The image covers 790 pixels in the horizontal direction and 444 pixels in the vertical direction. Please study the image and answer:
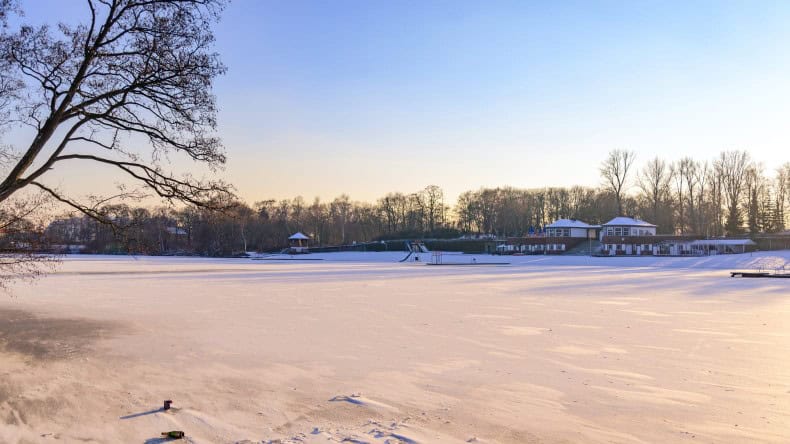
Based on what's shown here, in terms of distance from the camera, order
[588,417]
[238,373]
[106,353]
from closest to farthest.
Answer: [588,417] < [238,373] < [106,353]

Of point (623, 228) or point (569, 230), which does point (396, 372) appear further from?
point (569, 230)

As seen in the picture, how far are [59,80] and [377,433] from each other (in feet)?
27.9

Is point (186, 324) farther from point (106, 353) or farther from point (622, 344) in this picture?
point (622, 344)

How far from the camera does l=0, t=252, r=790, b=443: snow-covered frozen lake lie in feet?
24.0

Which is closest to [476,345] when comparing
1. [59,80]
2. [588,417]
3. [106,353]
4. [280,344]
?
[280,344]

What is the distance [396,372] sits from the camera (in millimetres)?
10297

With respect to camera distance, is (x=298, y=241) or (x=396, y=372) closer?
(x=396, y=372)

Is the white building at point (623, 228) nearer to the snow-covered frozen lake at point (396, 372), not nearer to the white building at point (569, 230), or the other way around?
the white building at point (569, 230)

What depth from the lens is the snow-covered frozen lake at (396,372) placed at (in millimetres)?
7309

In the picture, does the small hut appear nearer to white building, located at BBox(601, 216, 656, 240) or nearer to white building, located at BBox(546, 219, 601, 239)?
white building, located at BBox(546, 219, 601, 239)

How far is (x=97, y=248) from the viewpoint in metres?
110

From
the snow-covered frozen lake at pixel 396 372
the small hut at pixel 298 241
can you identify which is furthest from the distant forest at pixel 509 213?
the snow-covered frozen lake at pixel 396 372

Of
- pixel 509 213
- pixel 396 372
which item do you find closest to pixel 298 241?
pixel 509 213

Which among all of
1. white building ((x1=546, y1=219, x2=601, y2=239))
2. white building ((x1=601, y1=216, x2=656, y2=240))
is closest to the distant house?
white building ((x1=546, y1=219, x2=601, y2=239))
